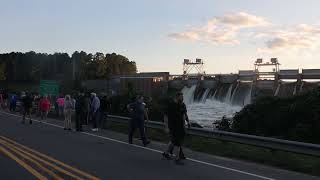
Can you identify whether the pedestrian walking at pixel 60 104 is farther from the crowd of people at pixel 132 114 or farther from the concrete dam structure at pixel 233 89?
the concrete dam structure at pixel 233 89

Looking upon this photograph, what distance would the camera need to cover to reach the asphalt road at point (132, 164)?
11.9m

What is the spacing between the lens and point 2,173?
11.6 m

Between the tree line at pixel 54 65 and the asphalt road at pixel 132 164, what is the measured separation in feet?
338

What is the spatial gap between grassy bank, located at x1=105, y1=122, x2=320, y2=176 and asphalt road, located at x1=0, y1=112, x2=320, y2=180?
0.55m

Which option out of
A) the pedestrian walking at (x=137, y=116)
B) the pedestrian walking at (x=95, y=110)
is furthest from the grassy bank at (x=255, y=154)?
the pedestrian walking at (x=95, y=110)

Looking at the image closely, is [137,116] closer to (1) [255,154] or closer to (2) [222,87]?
(1) [255,154]

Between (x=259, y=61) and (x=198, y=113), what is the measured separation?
31779 millimetres

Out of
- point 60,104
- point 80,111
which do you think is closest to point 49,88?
point 60,104

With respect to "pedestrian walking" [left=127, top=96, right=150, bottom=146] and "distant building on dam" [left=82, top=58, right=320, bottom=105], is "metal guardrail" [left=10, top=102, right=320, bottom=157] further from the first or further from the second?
"distant building on dam" [left=82, top=58, right=320, bottom=105]

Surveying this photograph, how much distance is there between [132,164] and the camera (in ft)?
44.5

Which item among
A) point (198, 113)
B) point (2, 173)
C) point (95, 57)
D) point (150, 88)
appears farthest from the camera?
point (95, 57)

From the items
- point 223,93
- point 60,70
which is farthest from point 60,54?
point 223,93

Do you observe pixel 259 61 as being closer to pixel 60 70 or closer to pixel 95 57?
pixel 95 57

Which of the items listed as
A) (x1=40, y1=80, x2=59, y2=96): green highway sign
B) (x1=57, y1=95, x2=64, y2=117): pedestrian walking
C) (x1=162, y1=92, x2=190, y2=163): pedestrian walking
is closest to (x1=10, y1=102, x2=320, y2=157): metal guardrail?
(x1=162, y1=92, x2=190, y2=163): pedestrian walking
